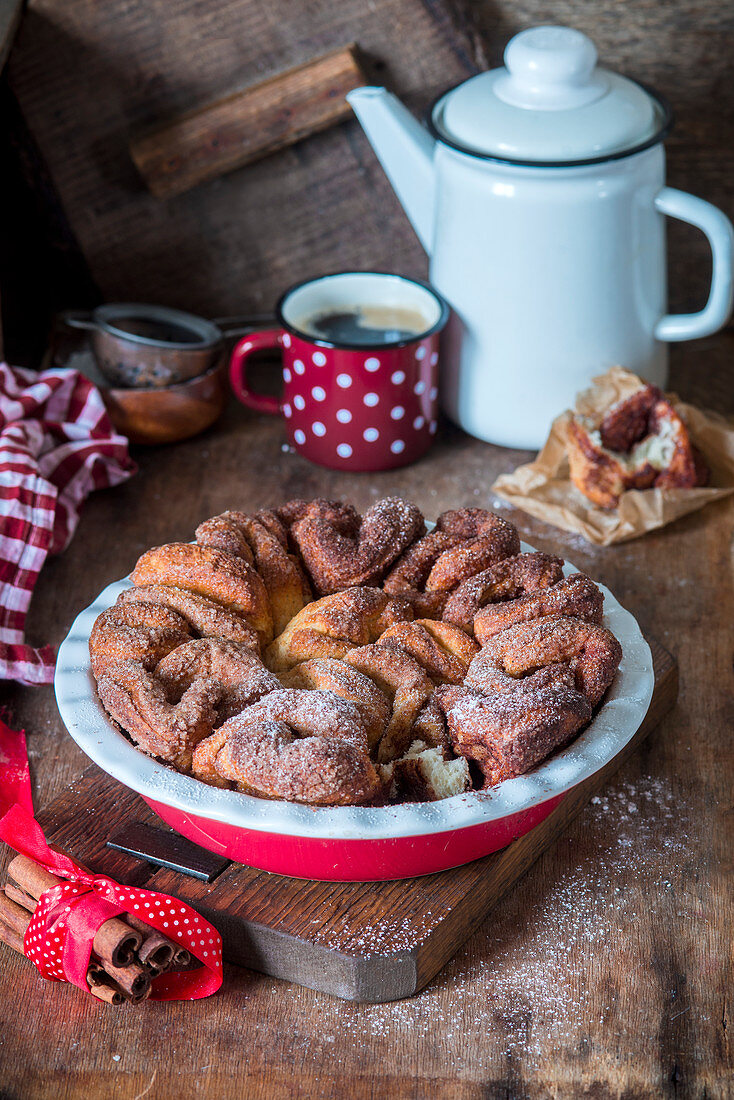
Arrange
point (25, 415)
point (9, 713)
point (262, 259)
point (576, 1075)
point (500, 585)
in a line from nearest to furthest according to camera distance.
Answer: point (576, 1075) → point (500, 585) → point (9, 713) → point (25, 415) → point (262, 259)

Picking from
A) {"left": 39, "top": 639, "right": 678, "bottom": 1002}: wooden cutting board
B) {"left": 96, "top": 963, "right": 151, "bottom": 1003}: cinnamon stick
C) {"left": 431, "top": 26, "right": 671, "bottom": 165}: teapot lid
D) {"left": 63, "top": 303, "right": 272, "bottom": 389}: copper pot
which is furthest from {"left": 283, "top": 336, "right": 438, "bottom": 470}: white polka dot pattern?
{"left": 96, "top": 963, "right": 151, "bottom": 1003}: cinnamon stick

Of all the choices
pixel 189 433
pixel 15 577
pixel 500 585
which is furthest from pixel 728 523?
pixel 15 577

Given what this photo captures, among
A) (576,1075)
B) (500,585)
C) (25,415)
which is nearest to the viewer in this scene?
(576,1075)

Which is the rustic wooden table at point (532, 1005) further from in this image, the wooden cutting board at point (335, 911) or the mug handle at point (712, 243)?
the mug handle at point (712, 243)

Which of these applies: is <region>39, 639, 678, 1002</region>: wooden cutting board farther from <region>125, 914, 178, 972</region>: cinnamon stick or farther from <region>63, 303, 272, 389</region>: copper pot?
<region>63, 303, 272, 389</region>: copper pot

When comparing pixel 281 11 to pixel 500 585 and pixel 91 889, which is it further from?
pixel 91 889

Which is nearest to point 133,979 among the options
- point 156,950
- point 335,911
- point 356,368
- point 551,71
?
point 156,950

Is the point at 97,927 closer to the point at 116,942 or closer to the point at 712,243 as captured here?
the point at 116,942
